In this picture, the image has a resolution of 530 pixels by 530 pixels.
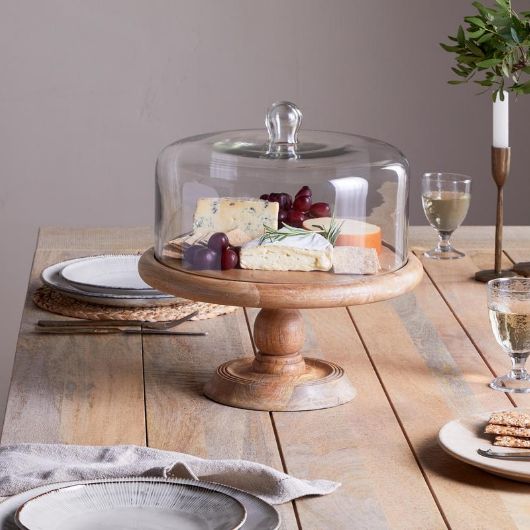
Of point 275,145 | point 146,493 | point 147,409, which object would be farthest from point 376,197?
point 146,493

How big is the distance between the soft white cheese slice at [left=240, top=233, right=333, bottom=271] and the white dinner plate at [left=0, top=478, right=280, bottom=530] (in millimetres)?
410

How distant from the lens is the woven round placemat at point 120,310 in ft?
5.88

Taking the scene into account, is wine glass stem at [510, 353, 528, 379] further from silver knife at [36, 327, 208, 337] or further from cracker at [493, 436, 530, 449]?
silver knife at [36, 327, 208, 337]

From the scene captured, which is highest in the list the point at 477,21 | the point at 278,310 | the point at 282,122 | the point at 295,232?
the point at 477,21

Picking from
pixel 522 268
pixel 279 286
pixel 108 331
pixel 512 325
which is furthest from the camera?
pixel 522 268

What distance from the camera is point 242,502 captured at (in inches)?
43.0

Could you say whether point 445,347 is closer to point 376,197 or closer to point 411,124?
point 376,197

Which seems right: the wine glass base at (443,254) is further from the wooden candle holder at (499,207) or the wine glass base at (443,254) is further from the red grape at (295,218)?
the red grape at (295,218)

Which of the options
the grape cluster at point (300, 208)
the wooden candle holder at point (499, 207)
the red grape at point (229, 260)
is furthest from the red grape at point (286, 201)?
the wooden candle holder at point (499, 207)

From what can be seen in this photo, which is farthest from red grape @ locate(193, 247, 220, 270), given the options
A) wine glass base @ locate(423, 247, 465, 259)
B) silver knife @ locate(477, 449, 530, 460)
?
wine glass base @ locate(423, 247, 465, 259)

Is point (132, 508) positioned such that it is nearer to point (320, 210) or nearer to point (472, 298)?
point (320, 210)

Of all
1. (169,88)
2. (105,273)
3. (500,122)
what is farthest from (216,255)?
(169,88)

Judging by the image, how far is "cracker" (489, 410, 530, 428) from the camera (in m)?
1.26

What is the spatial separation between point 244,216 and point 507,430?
45cm
